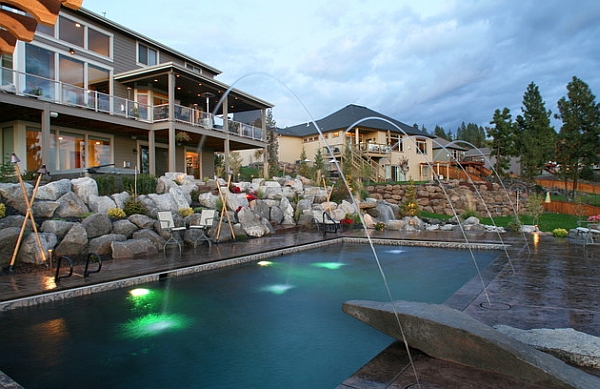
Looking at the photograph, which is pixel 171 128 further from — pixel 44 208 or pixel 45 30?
pixel 44 208

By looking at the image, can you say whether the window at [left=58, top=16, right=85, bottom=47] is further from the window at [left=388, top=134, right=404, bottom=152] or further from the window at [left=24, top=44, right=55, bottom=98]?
the window at [left=388, top=134, right=404, bottom=152]

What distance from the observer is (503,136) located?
29125 millimetres

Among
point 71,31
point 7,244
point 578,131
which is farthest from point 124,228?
point 578,131

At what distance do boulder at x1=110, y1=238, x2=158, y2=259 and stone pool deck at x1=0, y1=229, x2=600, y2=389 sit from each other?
54 cm

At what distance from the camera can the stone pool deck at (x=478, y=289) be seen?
2.97 meters

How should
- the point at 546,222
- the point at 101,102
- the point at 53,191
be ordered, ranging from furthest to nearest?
the point at 546,222 < the point at 101,102 < the point at 53,191

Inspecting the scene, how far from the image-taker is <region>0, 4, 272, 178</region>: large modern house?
15.4 metres

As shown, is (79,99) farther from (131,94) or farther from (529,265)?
(529,265)

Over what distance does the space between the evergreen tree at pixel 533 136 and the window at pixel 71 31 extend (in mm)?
29747

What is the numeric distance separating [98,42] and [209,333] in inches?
777

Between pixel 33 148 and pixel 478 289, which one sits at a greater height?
pixel 33 148

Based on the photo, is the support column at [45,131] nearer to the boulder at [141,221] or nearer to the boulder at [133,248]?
the boulder at [141,221]

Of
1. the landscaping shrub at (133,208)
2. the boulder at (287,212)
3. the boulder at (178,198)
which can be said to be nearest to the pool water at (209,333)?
the landscaping shrub at (133,208)

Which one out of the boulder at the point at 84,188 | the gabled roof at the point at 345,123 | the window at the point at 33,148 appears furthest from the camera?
the gabled roof at the point at 345,123
